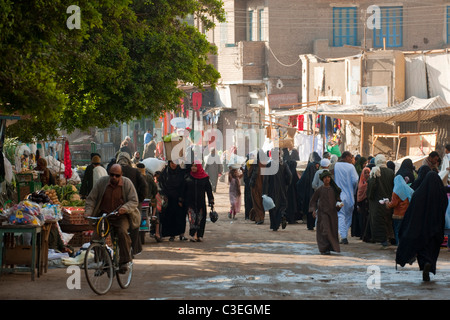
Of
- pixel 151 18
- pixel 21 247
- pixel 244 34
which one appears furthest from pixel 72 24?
pixel 244 34

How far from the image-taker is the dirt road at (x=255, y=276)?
9.59 metres

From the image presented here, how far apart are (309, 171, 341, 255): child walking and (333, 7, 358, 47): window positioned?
27.5 m

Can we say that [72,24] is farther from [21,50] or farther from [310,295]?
[310,295]

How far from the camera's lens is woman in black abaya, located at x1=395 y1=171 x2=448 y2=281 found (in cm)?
1074

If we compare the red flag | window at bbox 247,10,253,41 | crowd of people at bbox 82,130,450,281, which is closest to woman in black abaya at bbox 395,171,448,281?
crowd of people at bbox 82,130,450,281

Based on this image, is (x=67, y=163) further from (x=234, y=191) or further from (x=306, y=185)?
(x=306, y=185)

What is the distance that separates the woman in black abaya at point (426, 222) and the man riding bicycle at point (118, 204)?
Result: 3.56 metres

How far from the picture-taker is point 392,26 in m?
40.1

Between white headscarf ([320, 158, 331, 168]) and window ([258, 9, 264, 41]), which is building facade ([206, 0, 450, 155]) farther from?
white headscarf ([320, 158, 331, 168])

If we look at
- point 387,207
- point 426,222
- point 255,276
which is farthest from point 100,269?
point 387,207

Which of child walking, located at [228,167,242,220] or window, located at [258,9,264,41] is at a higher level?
window, located at [258,9,264,41]

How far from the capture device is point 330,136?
3256 centimetres

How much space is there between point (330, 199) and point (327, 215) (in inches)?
10.9

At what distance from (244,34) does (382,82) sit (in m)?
12.0
